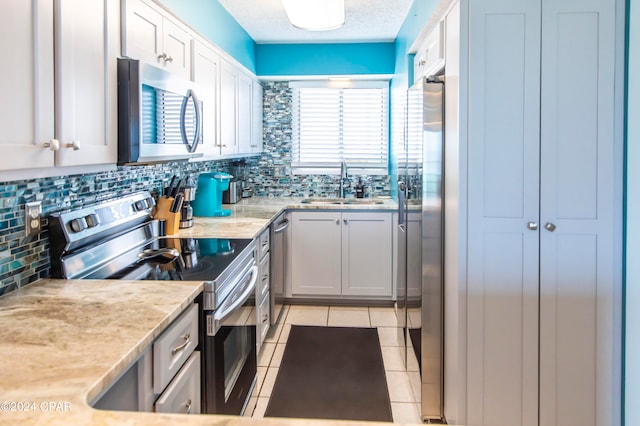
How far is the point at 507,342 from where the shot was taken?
211 cm

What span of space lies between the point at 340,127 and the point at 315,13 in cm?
184

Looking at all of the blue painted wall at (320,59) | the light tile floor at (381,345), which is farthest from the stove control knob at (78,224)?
the blue painted wall at (320,59)

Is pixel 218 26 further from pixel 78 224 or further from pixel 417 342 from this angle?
pixel 417 342

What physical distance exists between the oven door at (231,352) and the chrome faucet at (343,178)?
248 centimetres

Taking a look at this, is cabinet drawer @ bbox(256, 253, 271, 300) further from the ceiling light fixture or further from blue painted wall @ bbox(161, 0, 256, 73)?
the ceiling light fixture

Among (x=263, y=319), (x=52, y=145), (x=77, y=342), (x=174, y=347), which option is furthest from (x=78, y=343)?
(x=263, y=319)

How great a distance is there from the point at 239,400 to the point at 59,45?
151cm

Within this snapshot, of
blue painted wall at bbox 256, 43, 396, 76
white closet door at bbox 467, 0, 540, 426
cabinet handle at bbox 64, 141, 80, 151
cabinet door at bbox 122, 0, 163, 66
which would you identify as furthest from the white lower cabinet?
cabinet handle at bbox 64, 141, 80, 151

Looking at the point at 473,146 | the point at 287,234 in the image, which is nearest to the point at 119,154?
the point at 473,146

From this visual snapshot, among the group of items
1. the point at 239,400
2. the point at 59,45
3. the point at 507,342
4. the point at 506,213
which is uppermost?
the point at 59,45

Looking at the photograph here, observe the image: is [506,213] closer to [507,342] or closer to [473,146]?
[473,146]

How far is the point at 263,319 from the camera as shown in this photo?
325 centimetres

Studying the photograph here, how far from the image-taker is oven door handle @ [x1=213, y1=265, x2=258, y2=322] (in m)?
1.80

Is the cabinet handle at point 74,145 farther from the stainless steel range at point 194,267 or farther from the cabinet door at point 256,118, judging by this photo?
the cabinet door at point 256,118
